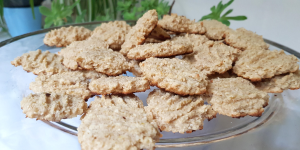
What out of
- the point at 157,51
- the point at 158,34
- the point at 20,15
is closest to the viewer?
the point at 157,51

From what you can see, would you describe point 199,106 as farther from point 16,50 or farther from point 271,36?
point 271,36

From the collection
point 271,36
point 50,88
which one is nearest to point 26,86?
point 50,88

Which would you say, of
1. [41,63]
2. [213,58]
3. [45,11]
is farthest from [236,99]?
[45,11]

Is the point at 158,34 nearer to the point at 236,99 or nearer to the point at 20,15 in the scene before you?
the point at 236,99

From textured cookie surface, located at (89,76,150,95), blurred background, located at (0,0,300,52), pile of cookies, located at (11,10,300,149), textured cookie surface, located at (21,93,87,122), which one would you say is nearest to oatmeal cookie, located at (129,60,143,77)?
pile of cookies, located at (11,10,300,149)

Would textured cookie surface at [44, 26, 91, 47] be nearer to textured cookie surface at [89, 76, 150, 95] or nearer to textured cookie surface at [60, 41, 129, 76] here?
textured cookie surface at [60, 41, 129, 76]

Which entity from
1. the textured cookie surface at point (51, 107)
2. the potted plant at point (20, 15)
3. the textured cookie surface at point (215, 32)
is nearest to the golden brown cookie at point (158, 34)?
the textured cookie surface at point (215, 32)
